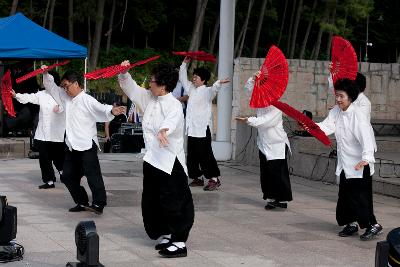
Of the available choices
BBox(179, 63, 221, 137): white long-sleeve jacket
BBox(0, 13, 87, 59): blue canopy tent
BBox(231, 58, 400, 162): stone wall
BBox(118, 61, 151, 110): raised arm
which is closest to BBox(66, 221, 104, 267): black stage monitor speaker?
BBox(118, 61, 151, 110): raised arm

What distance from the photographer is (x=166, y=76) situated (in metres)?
8.44

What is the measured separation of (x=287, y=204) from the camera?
38.7 ft

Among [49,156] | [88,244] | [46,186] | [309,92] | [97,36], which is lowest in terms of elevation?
[46,186]

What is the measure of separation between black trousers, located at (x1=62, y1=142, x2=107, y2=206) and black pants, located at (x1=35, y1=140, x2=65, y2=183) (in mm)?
2240

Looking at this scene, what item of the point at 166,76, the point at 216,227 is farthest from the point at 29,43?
the point at 166,76

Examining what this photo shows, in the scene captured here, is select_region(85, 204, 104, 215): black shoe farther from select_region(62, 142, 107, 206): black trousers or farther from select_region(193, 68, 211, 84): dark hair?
select_region(193, 68, 211, 84): dark hair

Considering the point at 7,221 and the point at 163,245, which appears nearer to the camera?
the point at 7,221

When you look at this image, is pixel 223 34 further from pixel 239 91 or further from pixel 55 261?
pixel 55 261

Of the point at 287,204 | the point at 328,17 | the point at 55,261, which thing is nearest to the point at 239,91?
Answer: the point at 287,204

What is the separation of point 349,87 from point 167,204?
2342mm

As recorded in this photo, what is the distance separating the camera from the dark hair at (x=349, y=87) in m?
9.31

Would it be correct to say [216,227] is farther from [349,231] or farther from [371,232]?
[371,232]

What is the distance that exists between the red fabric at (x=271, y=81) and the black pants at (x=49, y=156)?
352 centimetres

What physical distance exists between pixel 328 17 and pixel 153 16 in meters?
9.85
